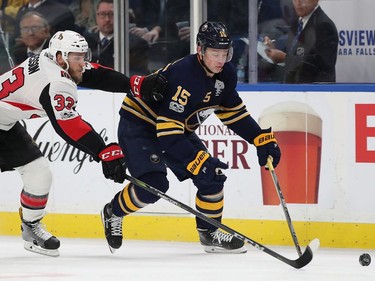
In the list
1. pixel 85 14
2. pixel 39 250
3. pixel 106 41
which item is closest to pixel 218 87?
pixel 39 250

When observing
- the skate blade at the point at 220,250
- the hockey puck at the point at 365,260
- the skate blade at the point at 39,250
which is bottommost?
the skate blade at the point at 220,250

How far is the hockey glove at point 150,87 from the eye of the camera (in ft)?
19.1

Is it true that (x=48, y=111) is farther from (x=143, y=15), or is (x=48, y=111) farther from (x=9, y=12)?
(x=9, y=12)

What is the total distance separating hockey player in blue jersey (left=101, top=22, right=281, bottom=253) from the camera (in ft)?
19.0

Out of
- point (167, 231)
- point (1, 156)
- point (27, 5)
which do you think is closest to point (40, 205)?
point (1, 156)

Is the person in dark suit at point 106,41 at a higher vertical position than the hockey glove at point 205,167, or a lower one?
higher

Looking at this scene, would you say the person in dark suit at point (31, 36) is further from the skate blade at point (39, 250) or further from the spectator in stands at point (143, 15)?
the skate blade at point (39, 250)

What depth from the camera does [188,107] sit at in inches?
231

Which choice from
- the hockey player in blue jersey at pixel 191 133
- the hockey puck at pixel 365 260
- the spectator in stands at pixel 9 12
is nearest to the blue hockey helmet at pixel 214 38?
the hockey player in blue jersey at pixel 191 133

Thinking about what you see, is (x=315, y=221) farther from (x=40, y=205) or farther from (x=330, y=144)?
(x=40, y=205)

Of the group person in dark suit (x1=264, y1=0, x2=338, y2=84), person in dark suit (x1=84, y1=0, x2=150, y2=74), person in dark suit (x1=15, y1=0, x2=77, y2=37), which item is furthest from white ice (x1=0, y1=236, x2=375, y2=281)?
person in dark suit (x1=15, y1=0, x2=77, y2=37)

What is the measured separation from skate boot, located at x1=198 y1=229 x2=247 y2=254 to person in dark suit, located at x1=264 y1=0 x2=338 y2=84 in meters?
1.23

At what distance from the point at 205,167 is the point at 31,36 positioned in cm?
249

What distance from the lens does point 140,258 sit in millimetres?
6043
